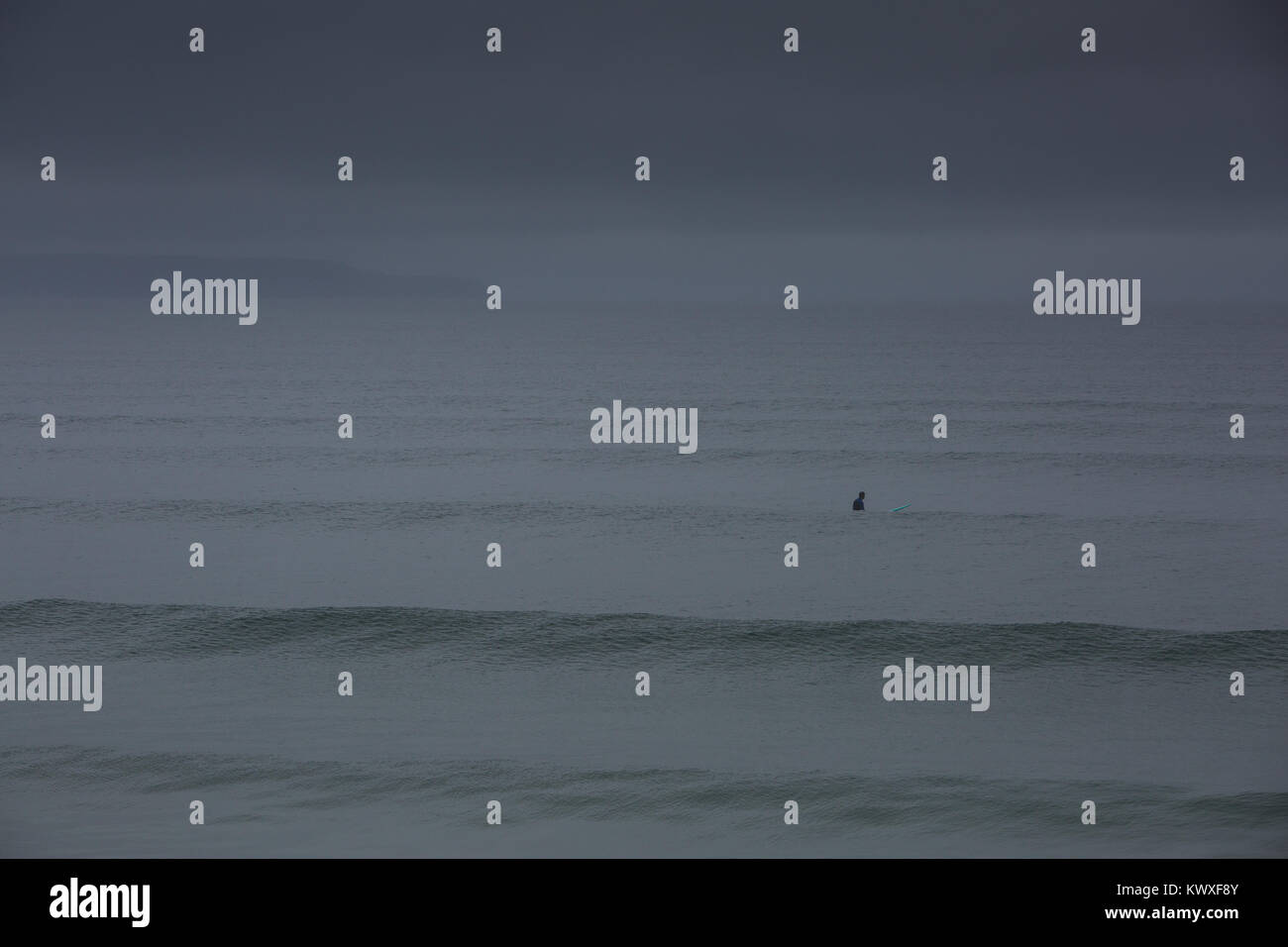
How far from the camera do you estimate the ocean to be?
19188mm

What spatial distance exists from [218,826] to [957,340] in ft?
321

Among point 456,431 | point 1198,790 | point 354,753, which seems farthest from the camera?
point 456,431

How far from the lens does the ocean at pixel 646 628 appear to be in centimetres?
1919

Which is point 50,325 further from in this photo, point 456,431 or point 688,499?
point 688,499

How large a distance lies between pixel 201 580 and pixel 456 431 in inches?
1151

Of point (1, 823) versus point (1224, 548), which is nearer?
point (1, 823)

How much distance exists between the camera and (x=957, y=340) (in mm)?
108812

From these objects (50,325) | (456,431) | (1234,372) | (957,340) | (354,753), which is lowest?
(354,753)

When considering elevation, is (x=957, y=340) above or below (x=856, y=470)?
above

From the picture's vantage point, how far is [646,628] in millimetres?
29156

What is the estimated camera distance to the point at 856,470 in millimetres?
50125

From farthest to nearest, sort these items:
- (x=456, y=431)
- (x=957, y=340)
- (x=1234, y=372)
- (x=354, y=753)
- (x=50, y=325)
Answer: (x=50, y=325), (x=957, y=340), (x=1234, y=372), (x=456, y=431), (x=354, y=753)
